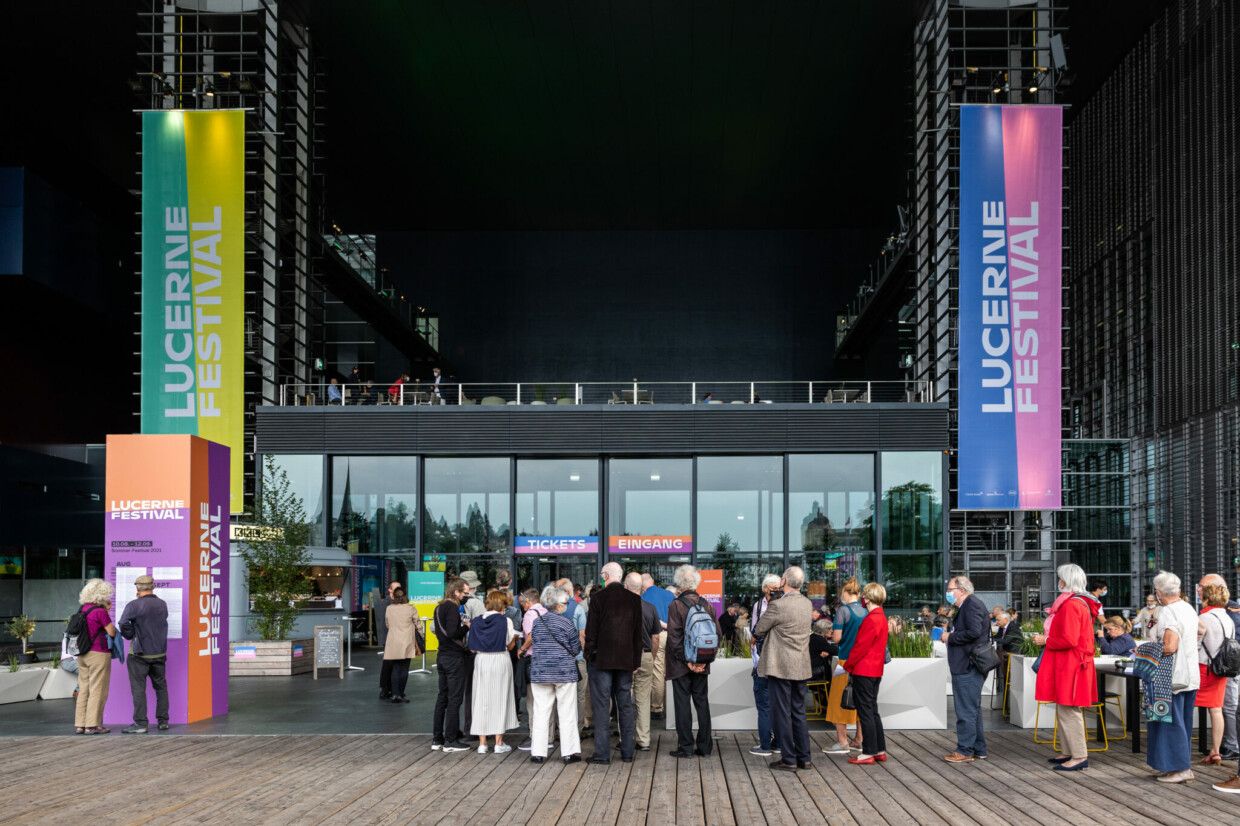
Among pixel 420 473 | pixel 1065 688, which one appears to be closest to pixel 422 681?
pixel 420 473

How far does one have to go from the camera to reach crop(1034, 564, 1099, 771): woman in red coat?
8.27 meters

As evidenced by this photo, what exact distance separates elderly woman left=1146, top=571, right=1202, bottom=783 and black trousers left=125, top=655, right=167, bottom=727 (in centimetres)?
918

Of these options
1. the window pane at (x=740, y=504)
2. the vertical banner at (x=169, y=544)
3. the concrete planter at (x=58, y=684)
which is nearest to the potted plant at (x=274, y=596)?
the concrete planter at (x=58, y=684)

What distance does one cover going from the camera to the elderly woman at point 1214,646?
8336 mm

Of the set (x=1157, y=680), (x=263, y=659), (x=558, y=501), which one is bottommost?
(x=263, y=659)

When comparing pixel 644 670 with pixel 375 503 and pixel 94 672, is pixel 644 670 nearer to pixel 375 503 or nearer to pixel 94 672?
pixel 94 672

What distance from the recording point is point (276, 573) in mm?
18000

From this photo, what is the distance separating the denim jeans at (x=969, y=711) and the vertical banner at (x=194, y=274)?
18.6m

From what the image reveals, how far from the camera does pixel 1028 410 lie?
77.0ft

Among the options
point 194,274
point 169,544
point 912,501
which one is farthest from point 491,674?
point 194,274

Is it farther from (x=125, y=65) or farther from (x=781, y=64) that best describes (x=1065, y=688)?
(x=125, y=65)

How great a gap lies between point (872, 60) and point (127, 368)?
26614mm

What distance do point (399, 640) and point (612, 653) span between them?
4.83 meters

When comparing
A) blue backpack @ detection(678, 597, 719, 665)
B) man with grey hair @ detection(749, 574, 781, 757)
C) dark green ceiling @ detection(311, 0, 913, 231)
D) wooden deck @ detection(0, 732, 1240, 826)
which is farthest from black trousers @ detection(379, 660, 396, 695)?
dark green ceiling @ detection(311, 0, 913, 231)
